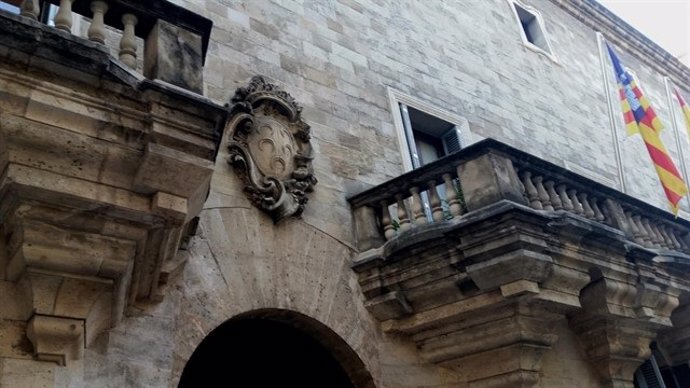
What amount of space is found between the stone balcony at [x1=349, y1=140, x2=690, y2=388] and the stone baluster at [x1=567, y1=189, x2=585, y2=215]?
0.6 inches

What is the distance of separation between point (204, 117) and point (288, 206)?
7.08 ft

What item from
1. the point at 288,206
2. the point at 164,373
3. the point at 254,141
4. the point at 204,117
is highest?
the point at 254,141

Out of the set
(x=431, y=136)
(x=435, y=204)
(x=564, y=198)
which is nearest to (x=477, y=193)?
(x=435, y=204)

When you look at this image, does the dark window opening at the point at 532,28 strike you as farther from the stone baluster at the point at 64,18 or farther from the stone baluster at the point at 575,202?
the stone baluster at the point at 64,18

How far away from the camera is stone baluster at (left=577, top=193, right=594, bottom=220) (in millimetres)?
6805

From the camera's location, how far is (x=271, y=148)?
6.01 m

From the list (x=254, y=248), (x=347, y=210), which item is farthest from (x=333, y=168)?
(x=254, y=248)

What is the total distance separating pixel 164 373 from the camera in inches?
174

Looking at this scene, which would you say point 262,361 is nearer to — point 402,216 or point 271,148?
point 402,216

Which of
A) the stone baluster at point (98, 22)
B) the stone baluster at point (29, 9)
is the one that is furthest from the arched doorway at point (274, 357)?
the stone baluster at point (29, 9)

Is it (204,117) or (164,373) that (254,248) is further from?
(204,117)

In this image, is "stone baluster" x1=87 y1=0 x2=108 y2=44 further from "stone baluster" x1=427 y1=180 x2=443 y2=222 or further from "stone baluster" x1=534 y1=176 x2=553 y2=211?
"stone baluster" x1=534 y1=176 x2=553 y2=211

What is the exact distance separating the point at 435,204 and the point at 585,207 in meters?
1.83

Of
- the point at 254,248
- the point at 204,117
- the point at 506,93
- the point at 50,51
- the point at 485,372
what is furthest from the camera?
the point at 506,93
